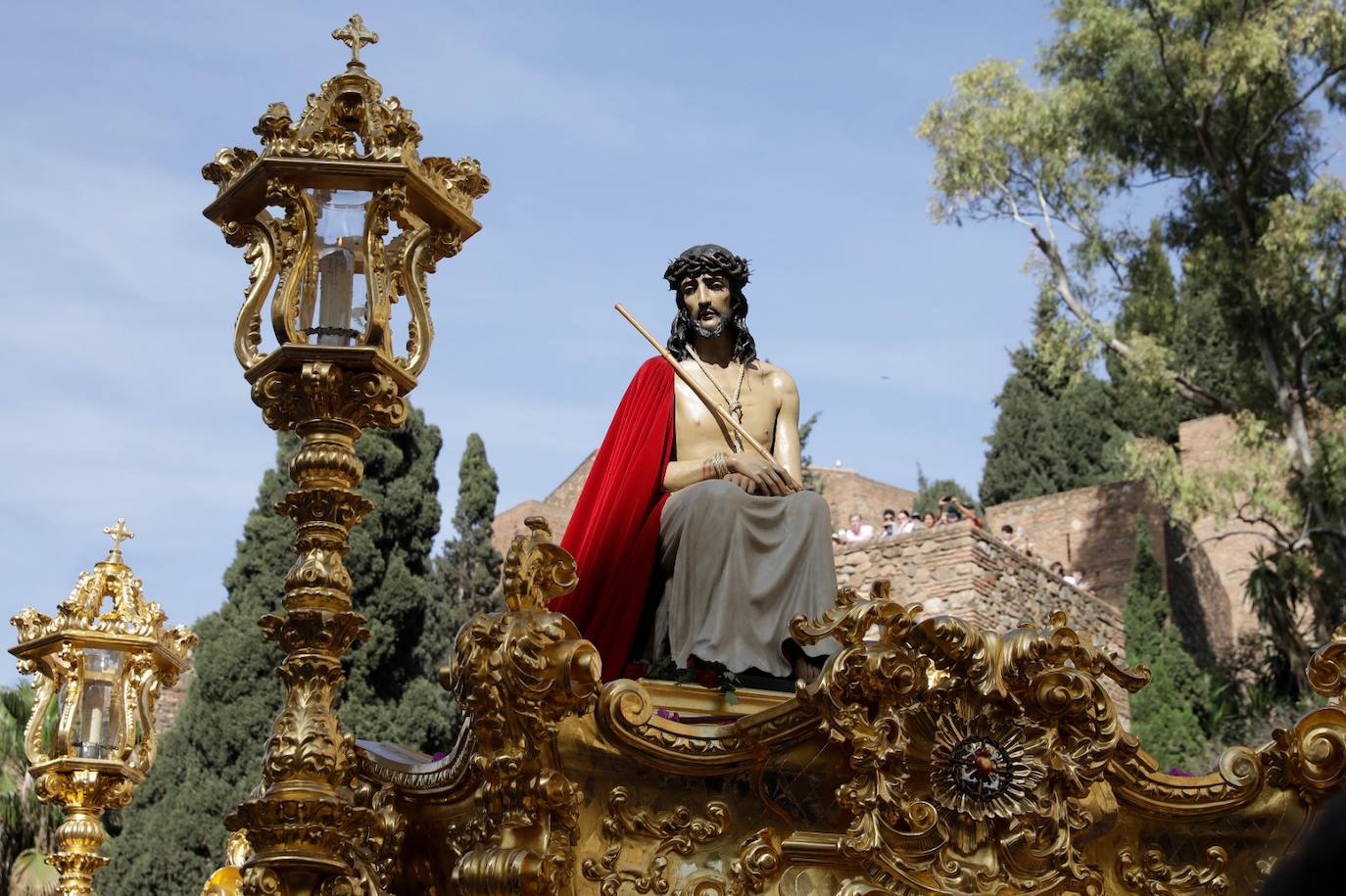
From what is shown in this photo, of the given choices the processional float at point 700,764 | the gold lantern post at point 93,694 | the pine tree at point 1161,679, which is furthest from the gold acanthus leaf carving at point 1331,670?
the pine tree at point 1161,679

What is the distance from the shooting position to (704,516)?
6039 millimetres

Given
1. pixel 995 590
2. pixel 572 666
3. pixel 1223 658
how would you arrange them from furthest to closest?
pixel 1223 658, pixel 995 590, pixel 572 666

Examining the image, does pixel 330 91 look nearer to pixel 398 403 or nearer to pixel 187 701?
pixel 398 403

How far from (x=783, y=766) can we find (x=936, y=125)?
72.9 ft

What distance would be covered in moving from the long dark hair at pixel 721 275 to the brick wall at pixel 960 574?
62.2 ft

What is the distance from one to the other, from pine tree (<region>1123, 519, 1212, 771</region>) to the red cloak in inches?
733

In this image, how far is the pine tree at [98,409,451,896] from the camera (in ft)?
70.6

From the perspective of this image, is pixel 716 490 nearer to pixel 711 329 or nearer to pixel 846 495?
pixel 711 329

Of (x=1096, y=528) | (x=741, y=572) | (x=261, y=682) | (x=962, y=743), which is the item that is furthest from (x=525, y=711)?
(x=1096, y=528)

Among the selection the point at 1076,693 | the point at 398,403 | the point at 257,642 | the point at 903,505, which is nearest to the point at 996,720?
the point at 1076,693

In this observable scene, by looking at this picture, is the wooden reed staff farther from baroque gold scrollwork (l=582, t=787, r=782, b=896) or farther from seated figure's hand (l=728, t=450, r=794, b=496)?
baroque gold scrollwork (l=582, t=787, r=782, b=896)

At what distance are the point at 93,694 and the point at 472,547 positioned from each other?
21080 mm

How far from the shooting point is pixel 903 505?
4428 cm

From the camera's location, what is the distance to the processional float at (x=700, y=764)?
16.1 ft
